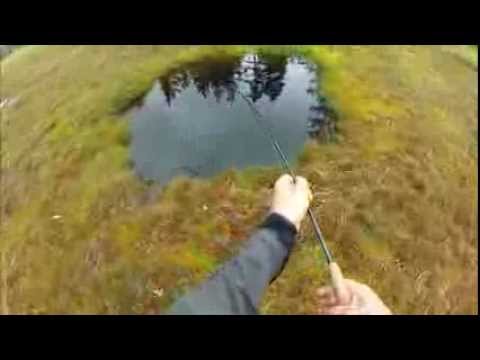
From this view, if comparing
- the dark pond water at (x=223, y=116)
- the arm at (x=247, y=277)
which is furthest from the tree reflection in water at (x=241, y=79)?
the arm at (x=247, y=277)

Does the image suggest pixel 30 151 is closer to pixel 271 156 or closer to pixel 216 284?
pixel 271 156

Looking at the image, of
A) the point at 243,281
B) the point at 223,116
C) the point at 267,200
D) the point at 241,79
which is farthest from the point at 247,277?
the point at 241,79

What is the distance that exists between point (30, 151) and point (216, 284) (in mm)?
8903

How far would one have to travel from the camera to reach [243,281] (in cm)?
177

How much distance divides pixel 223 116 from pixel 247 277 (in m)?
7.70

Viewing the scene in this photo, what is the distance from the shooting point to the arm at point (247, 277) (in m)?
1.74

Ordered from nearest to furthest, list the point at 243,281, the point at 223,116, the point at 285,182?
the point at 243,281 → the point at 285,182 → the point at 223,116

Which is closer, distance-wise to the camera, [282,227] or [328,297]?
[282,227]

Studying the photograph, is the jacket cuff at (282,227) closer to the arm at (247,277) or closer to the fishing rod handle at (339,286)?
the arm at (247,277)

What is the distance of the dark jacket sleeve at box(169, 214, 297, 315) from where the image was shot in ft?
5.72

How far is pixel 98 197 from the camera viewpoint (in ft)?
27.3

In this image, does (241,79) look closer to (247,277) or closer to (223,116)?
(223,116)

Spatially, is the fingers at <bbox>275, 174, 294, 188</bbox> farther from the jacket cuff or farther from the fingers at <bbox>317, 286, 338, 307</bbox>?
the fingers at <bbox>317, 286, 338, 307</bbox>
